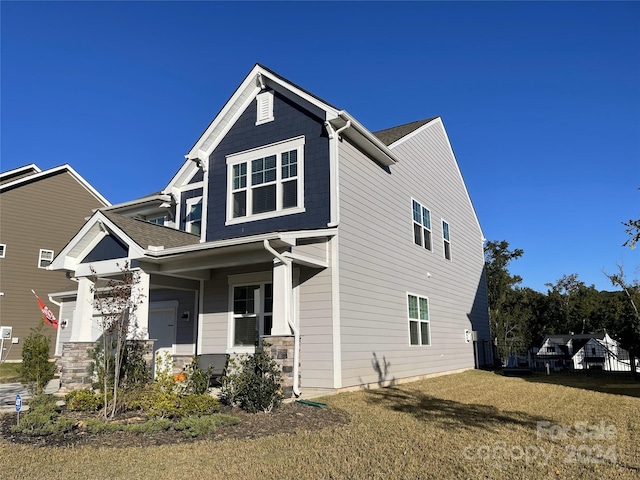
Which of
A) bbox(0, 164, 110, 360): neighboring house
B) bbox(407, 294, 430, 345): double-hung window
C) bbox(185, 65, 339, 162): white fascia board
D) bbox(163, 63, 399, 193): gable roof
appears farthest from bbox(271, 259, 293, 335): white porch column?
bbox(0, 164, 110, 360): neighboring house

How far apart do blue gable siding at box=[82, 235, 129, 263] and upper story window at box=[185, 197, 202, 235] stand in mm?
2973

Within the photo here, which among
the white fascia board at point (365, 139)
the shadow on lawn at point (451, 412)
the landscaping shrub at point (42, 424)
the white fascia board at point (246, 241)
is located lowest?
the shadow on lawn at point (451, 412)

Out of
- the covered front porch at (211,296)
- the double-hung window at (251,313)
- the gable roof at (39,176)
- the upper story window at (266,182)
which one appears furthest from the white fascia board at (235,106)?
the gable roof at (39,176)

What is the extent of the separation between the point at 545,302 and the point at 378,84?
44.3 m

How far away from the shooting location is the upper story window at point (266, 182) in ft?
35.7

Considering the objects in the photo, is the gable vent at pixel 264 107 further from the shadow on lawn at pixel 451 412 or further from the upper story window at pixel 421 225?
the shadow on lawn at pixel 451 412

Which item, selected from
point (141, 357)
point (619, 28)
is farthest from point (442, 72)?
point (141, 357)

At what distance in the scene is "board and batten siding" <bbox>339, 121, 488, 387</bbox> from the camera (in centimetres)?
1035

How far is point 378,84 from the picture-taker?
1580 cm

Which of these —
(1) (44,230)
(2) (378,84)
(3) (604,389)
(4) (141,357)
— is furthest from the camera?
(1) (44,230)

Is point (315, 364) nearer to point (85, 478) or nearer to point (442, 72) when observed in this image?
point (85, 478)

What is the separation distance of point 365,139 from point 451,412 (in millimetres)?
6551

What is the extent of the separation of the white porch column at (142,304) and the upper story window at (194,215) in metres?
3.47

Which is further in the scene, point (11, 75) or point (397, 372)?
point (11, 75)
